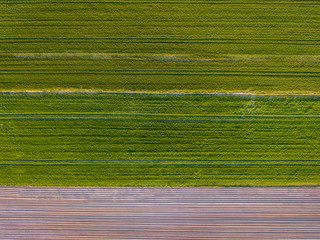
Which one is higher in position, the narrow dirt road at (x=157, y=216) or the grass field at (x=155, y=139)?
the grass field at (x=155, y=139)

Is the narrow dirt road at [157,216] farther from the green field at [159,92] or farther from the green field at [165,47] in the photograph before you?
the green field at [165,47]

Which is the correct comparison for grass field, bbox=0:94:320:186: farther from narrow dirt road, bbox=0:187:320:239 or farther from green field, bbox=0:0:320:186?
narrow dirt road, bbox=0:187:320:239

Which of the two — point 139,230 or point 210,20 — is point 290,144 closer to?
point 210,20

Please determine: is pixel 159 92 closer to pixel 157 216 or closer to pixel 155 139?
pixel 155 139

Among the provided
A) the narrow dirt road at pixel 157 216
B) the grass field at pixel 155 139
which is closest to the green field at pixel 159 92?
the grass field at pixel 155 139

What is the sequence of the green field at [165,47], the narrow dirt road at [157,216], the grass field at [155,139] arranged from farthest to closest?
the green field at [165,47] < the grass field at [155,139] < the narrow dirt road at [157,216]

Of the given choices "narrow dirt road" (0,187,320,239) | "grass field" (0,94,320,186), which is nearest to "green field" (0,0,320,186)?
"grass field" (0,94,320,186)

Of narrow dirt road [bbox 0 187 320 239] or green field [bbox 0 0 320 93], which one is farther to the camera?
green field [bbox 0 0 320 93]
